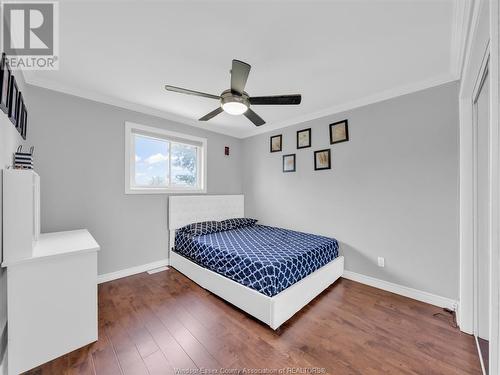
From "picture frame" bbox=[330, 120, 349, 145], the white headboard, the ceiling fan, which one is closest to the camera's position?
the ceiling fan

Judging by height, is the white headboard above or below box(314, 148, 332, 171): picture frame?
below

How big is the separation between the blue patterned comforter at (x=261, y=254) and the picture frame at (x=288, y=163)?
1.09 meters

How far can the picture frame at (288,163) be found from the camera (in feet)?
11.9

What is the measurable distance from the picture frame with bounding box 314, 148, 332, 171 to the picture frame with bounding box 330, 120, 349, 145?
6.9 inches

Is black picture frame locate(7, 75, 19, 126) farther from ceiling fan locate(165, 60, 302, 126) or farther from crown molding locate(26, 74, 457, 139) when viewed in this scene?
ceiling fan locate(165, 60, 302, 126)

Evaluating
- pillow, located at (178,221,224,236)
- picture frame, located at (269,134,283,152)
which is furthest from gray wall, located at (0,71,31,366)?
picture frame, located at (269,134,283,152)

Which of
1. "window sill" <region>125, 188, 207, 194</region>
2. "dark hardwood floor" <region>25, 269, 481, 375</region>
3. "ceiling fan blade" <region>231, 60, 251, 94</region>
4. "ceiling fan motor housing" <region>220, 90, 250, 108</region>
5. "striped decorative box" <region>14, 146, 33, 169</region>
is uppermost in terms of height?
"ceiling fan blade" <region>231, 60, 251, 94</region>

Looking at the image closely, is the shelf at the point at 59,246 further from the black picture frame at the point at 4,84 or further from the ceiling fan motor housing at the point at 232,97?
the ceiling fan motor housing at the point at 232,97

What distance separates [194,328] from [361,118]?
3.16 meters

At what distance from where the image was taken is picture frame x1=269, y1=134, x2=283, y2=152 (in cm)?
382

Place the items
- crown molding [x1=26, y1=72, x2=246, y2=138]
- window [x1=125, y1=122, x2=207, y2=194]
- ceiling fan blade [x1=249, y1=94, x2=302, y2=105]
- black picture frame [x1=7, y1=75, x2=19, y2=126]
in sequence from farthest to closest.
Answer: window [x1=125, y1=122, x2=207, y2=194], crown molding [x1=26, y1=72, x2=246, y2=138], ceiling fan blade [x1=249, y1=94, x2=302, y2=105], black picture frame [x1=7, y1=75, x2=19, y2=126]

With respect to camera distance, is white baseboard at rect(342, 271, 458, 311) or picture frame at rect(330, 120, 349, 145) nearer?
white baseboard at rect(342, 271, 458, 311)

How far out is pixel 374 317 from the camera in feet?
6.78

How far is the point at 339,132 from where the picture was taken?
3.05 m
